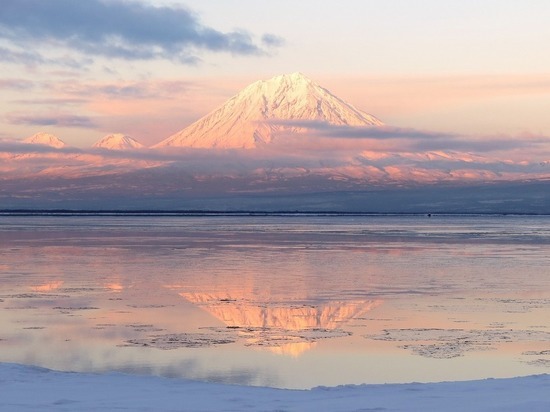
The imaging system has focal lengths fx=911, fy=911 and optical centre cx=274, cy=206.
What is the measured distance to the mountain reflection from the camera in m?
13.0

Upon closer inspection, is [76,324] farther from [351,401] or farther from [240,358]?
[351,401]

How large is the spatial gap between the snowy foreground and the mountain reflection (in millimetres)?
3431

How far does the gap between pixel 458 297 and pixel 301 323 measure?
4.73 meters

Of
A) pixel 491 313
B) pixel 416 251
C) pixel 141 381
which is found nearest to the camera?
pixel 141 381

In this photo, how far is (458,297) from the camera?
18188 mm

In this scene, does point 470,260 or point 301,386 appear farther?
point 470,260

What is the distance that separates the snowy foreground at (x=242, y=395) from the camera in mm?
7730

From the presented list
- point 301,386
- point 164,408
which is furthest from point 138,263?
point 164,408

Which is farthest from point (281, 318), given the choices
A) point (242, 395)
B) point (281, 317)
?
point (242, 395)

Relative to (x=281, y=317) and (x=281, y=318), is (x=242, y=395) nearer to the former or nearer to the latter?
(x=281, y=318)

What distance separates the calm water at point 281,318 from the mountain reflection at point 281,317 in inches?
1.0

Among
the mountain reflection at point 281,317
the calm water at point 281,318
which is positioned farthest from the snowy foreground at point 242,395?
the mountain reflection at point 281,317

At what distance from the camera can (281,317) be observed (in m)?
15.4

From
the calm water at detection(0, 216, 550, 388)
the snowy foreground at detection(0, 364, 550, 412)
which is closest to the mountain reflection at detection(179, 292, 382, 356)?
the calm water at detection(0, 216, 550, 388)
